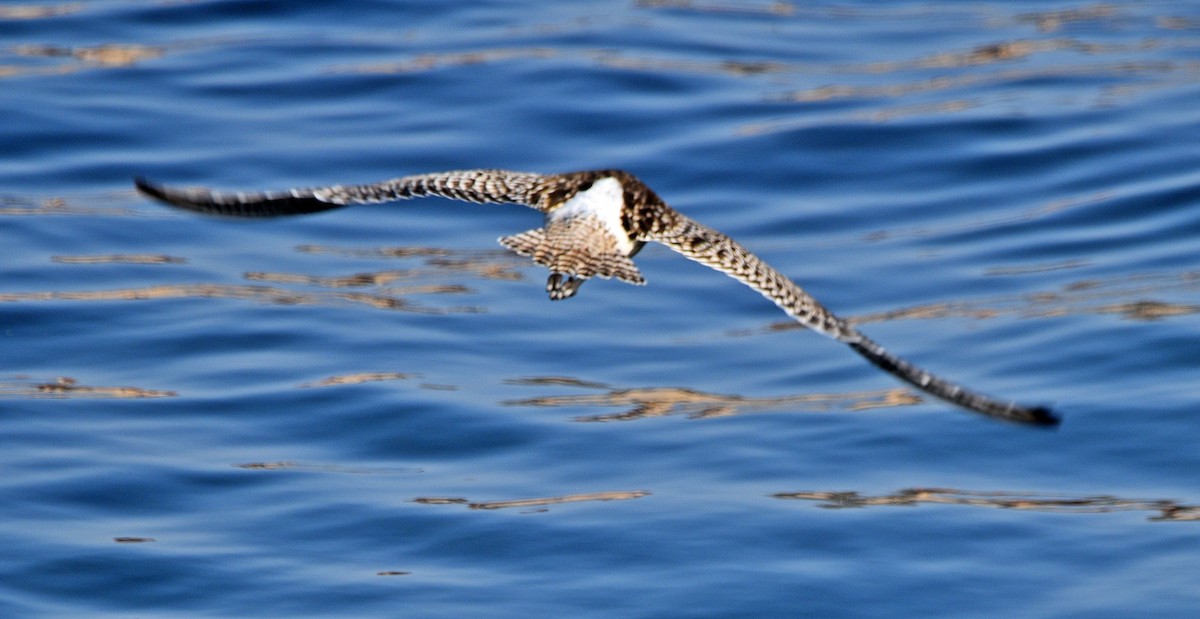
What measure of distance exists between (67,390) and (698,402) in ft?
18.3

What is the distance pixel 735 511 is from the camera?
14.1 metres

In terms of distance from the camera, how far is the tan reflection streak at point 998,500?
14.1m

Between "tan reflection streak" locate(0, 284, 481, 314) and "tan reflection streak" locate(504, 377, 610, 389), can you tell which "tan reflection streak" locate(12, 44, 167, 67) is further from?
"tan reflection streak" locate(504, 377, 610, 389)

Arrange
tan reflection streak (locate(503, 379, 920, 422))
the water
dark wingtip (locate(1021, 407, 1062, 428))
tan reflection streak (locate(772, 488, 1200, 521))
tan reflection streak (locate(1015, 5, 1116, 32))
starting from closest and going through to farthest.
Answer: dark wingtip (locate(1021, 407, 1062, 428)), the water, tan reflection streak (locate(772, 488, 1200, 521)), tan reflection streak (locate(503, 379, 920, 422)), tan reflection streak (locate(1015, 5, 1116, 32))

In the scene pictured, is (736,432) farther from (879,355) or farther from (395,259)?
(879,355)

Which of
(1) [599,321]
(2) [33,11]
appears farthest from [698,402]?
(2) [33,11]

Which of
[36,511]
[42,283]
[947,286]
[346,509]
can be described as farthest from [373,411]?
[947,286]

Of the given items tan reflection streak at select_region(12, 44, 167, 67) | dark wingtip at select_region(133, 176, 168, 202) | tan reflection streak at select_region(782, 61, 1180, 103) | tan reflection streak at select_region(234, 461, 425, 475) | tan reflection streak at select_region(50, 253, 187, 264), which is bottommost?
tan reflection streak at select_region(234, 461, 425, 475)

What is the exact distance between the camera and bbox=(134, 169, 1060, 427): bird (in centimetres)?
825

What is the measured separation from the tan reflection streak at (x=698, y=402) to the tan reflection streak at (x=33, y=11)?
39.3ft

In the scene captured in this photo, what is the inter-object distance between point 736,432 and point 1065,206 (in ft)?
20.0

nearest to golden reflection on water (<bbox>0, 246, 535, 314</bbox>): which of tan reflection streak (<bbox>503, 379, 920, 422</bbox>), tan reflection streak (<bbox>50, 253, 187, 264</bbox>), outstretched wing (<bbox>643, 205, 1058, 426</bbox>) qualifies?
tan reflection streak (<bbox>50, 253, 187, 264</bbox>)

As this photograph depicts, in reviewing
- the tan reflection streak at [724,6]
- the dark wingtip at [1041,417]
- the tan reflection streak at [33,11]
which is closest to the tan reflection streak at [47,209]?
the tan reflection streak at [33,11]

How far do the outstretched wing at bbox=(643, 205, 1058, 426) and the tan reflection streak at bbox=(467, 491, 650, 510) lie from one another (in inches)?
214
